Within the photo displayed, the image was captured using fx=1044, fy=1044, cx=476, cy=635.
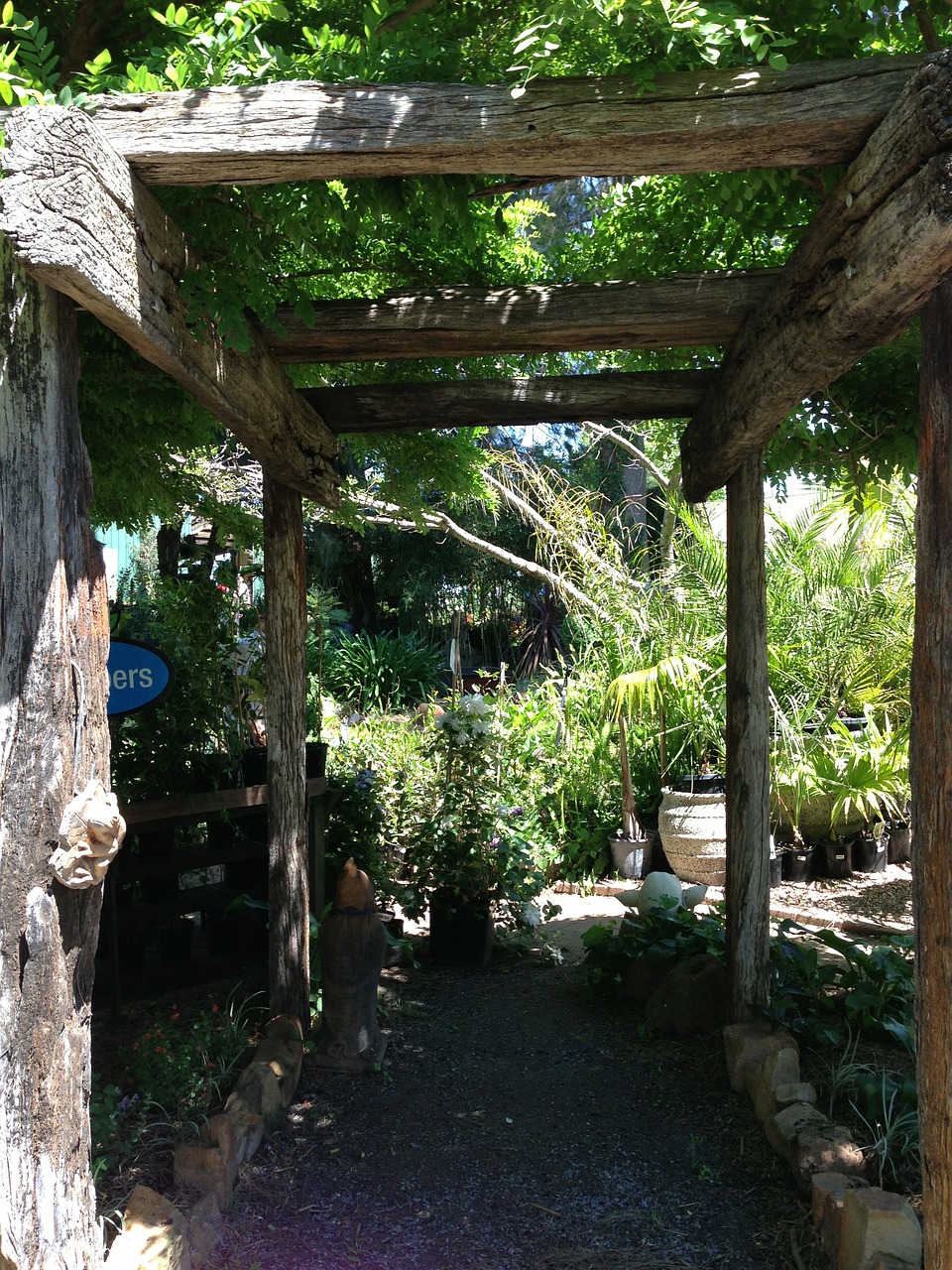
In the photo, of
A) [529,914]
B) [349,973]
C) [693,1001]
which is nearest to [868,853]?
[529,914]

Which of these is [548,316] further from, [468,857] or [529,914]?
[529,914]

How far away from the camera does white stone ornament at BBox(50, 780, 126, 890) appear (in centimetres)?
218

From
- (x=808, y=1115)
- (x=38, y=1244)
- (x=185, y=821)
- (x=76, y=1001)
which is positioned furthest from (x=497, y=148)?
(x=185, y=821)

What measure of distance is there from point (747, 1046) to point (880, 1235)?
4.45 ft

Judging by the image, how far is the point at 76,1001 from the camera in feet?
7.47

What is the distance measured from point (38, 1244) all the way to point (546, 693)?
7.03m

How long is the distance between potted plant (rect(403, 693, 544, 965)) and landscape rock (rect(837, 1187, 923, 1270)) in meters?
3.19

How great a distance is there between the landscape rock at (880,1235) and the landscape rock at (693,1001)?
1.76 meters

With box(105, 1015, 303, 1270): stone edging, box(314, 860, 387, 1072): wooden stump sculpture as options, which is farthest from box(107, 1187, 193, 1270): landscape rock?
box(314, 860, 387, 1072): wooden stump sculpture

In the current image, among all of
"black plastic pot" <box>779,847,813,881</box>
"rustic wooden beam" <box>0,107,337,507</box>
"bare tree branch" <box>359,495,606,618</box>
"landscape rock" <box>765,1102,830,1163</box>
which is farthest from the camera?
"bare tree branch" <box>359,495,606,618</box>

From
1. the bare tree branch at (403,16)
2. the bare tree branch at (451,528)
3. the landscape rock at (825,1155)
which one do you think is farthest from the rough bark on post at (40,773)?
the bare tree branch at (451,528)

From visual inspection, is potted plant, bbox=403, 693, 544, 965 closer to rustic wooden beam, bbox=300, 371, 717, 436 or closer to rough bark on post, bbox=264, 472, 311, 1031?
rough bark on post, bbox=264, 472, 311, 1031

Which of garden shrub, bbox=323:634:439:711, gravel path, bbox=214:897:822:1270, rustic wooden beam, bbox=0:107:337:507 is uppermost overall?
rustic wooden beam, bbox=0:107:337:507

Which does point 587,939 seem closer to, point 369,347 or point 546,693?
point 369,347
